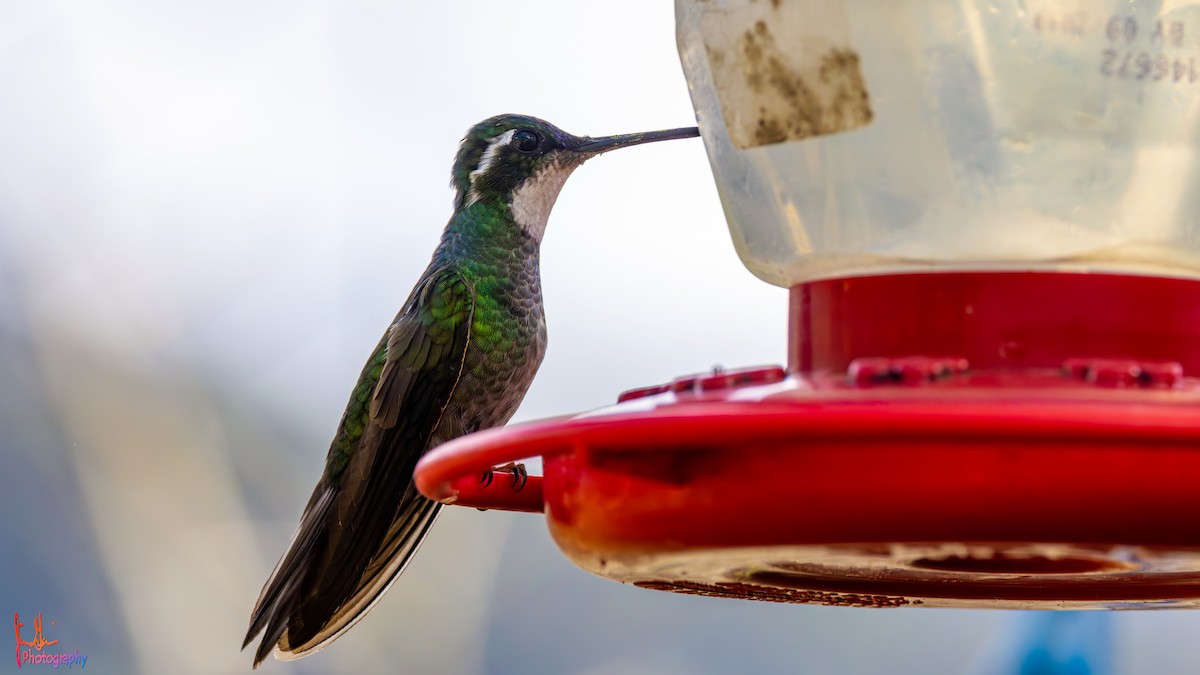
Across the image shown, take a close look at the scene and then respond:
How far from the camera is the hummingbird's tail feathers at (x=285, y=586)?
3.37 meters

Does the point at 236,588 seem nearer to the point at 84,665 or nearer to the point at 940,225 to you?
the point at 84,665

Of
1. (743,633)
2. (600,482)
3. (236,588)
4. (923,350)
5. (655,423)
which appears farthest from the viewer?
(743,633)

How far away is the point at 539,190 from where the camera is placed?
409 centimetres

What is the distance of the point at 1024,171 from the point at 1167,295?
0.89 feet

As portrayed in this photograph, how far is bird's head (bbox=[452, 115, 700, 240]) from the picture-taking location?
13.2 ft

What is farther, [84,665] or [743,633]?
[743,633]

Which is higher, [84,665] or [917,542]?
[917,542]

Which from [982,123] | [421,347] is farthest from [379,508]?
[982,123]

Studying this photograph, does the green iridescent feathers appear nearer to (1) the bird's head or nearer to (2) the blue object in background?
(1) the bird's head

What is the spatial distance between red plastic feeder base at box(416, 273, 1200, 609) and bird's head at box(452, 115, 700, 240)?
6.75 ft

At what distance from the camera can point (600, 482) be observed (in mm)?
1731

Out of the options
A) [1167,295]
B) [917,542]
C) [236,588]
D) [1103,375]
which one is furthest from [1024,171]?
[236,588]
